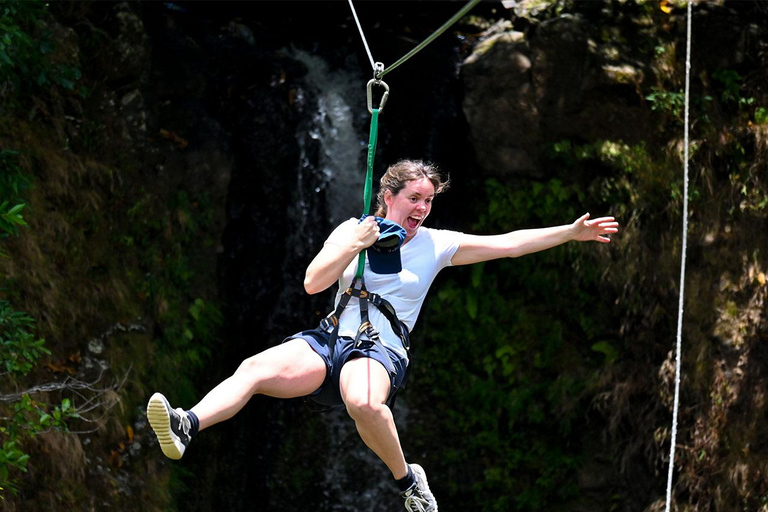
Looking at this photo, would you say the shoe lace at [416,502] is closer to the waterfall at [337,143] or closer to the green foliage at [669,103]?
the waterfall at [337,143]

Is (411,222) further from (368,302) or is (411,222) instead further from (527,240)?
(527,240)

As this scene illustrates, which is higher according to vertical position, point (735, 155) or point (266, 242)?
point (735, 155)

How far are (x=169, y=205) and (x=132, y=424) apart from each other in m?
1.81

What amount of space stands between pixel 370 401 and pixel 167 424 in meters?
0.85

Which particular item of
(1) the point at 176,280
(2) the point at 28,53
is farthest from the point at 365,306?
(1) the point at 176,280

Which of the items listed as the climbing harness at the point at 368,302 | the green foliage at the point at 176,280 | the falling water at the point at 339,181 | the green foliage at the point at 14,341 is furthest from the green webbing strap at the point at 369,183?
the falling water at the point at 339,181

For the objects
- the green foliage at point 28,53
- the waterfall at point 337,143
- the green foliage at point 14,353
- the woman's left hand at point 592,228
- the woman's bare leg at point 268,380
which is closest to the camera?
the woman's bare leg at point 268,380

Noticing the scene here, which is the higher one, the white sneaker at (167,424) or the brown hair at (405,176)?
the brown hair at (405,176)

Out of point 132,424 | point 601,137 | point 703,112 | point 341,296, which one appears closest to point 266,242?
point 132,424

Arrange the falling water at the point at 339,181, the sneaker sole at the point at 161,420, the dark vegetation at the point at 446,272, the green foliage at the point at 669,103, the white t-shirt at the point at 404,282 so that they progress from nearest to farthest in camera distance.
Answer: the sneaker sole at the point at 161,420 → the white t-shirt at the point at 404,282 → the dark vegetation at the point at 446,272 → the green foliage at the point at 669,103 → the falling water at the point at 339,181

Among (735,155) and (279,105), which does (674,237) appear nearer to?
(735,155)

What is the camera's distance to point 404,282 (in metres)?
5.13

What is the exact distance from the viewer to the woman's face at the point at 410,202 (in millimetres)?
5121

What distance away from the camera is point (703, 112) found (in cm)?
910
